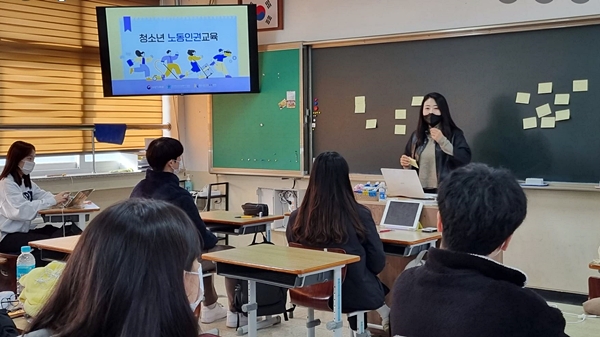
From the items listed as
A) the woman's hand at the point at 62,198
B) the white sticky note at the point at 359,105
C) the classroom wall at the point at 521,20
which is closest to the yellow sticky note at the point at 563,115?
the classroom wall at the point at 521,20

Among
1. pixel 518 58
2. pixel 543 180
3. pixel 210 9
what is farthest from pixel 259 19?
pixel 543 180

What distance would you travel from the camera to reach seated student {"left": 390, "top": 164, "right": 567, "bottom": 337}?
1.69 m

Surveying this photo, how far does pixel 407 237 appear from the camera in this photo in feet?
13.5

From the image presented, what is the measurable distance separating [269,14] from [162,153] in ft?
9.69

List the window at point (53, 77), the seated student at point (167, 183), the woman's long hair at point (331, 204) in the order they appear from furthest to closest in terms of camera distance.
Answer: the window at point (53, 77), the seated student at point (167, 183), the woman's long hair at point (331, 204)

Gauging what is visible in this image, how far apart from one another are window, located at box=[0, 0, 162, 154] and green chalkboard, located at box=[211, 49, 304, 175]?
1026 millimetres

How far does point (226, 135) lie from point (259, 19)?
1301 mm

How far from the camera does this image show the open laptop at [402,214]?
14.5 feet

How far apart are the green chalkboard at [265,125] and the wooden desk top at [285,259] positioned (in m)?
3.18

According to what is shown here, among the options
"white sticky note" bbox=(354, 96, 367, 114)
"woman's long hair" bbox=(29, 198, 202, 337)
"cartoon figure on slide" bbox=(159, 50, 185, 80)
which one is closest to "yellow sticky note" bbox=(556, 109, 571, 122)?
"white sticky note" bbox=(354, 96, 367, 114)

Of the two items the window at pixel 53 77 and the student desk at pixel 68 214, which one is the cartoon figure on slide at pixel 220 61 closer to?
the window at pixel 53 77

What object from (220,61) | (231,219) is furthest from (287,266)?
(220,61)

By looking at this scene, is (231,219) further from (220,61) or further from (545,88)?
(545,88)

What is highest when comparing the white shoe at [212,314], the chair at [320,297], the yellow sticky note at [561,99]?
the yellow sticky note at [561,99]
